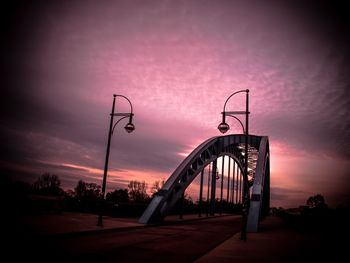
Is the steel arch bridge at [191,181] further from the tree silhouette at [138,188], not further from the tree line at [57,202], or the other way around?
the tree silhouette at [138,188]

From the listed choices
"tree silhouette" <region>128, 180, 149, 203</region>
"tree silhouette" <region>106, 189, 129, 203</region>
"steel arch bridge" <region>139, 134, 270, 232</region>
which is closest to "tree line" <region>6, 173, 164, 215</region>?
"steel arch bridge" <region>139, 134, 270, 232</region>

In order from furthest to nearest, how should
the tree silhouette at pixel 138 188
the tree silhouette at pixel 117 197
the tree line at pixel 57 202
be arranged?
1. the tree silhouette at pixel 138 188
2. the tree silhouette at pixel 117 197
3. the tree line at pixel 57 202

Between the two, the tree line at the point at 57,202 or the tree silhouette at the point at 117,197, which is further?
the tree silhouette at the point at 117,197

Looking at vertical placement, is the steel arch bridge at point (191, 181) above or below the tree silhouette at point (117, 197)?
above

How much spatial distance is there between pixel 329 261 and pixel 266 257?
184 centimetres

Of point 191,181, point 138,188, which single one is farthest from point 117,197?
point 138,188

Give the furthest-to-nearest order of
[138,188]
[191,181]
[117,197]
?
1. [138,188]
2. [117,197]
3. [191,181]

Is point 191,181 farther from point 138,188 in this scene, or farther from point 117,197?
point 138,188

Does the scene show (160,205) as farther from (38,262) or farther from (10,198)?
(38,262)

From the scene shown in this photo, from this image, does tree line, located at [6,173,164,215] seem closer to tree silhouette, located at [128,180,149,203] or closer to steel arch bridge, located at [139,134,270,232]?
steel arch bridge, located at [139,134,270,232]

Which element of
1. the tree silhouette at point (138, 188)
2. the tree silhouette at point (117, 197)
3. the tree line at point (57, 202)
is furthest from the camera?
the tree silhouette at point (138, 188)

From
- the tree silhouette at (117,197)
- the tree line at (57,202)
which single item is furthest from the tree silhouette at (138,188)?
the tree line at (57,202)

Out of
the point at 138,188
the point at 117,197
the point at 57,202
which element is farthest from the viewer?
the point at 138,188

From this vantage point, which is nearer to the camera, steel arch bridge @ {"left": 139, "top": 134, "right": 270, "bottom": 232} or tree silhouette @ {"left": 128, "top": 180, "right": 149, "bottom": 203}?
steel arch bridge @ {"left": 139, "top": 134, "right": 270, "bottom": 232}
